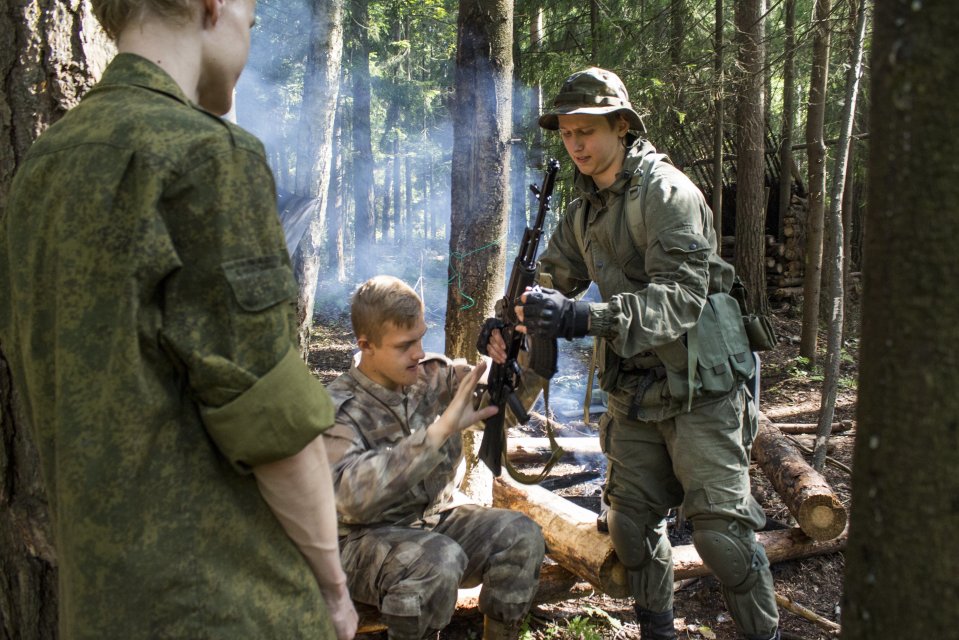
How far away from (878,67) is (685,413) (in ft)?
8.27

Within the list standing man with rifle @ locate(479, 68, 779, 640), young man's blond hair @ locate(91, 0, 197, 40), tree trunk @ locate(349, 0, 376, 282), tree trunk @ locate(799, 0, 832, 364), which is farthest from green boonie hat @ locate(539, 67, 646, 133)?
tree trunk @ locate(349, 0, 376, 282)

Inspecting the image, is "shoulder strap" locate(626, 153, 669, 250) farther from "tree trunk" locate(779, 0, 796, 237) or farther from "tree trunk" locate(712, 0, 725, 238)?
"tree trunk" locate(779, 0, 796, 237)

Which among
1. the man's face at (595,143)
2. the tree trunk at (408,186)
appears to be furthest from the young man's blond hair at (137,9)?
the tree trunk at (408,186)

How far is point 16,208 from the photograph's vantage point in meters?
1.35

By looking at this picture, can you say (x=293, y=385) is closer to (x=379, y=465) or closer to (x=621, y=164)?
(x=379, y=465)

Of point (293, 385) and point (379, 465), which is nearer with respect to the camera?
point (293, 385)

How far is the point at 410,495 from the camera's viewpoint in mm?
3221

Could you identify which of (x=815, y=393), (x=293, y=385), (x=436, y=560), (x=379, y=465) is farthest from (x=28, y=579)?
(x=815, y=393)

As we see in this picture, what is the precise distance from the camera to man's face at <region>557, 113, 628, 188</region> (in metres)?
3.54

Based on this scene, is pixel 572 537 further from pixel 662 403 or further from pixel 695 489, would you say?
pixel 662 403

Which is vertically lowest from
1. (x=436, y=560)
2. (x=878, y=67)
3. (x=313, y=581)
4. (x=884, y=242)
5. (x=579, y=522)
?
(x=579, y=522)

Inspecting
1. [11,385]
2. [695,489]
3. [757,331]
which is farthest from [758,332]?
[11,385]

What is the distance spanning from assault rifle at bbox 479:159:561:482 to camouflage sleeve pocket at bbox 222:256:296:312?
190 centimetres

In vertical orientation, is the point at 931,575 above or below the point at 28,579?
above
